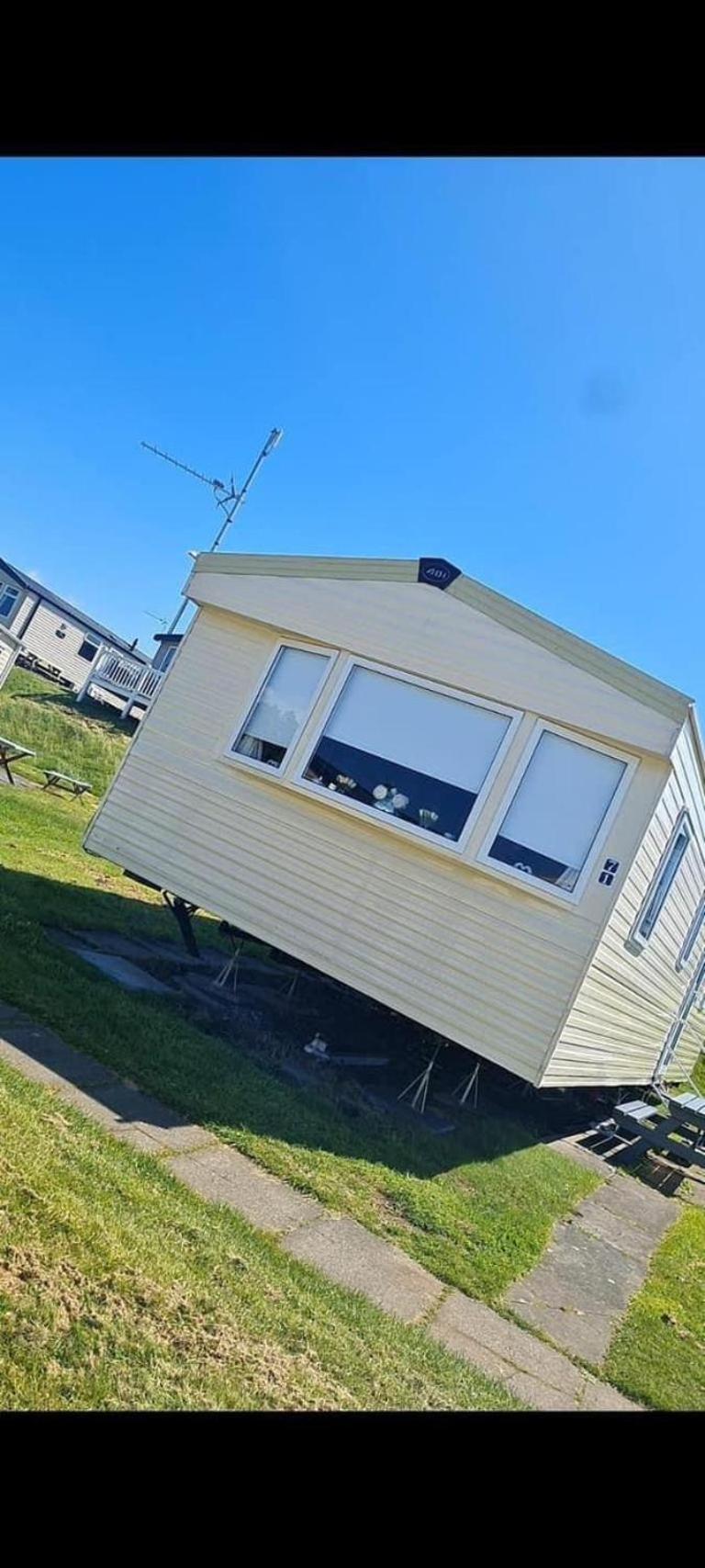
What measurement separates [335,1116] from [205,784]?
325cm

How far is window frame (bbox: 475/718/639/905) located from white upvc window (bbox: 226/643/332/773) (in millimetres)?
1890

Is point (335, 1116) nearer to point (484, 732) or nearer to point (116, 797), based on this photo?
point (484, 732)

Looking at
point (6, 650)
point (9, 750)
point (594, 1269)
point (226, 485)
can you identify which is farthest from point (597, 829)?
point (6, 650)

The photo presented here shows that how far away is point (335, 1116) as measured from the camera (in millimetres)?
5496

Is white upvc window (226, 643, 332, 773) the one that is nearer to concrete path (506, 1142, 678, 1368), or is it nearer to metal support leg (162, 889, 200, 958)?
metal support leg (162, 889, 200, 958)

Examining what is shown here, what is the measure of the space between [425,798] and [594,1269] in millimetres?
3312

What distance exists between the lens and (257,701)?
7.61m

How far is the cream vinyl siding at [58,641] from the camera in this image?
112ft

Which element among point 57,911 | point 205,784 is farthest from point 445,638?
point 57,911


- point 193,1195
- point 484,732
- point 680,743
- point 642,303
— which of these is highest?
point 642,303

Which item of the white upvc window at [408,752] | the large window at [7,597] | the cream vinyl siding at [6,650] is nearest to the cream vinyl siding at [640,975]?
the white upvc window at [408,752]

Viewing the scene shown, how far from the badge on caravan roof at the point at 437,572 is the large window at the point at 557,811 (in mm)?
1584

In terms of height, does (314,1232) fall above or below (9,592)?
below

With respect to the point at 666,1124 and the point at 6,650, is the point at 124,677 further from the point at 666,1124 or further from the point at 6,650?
the point at 666,1124
